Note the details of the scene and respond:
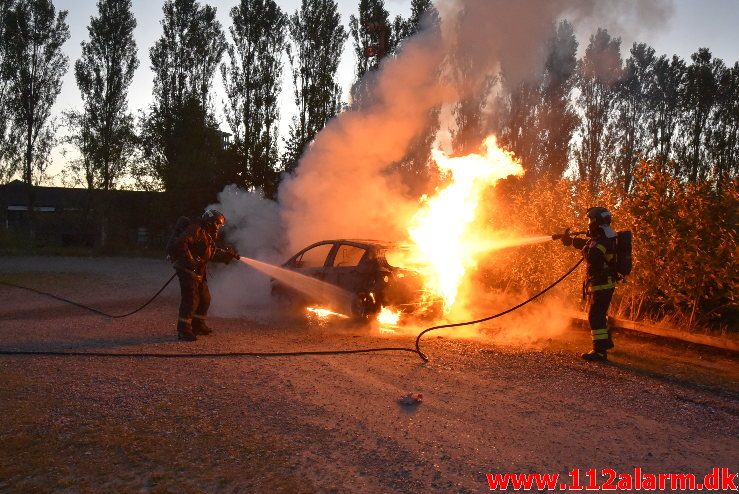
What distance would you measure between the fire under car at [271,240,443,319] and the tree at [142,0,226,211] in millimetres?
19895

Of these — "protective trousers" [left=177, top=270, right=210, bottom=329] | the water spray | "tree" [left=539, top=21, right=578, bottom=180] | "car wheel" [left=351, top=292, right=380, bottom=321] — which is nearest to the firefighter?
"protective trousers" [left=177, top=270, right=210, bottom=329]

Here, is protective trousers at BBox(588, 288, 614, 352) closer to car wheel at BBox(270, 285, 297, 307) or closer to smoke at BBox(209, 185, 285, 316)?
car wheel at BBox(270, 285, 297, 307)

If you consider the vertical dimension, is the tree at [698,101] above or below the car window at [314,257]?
above

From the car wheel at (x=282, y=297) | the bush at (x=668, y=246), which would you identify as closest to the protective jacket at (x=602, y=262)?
the bush at (x=668, y=246)

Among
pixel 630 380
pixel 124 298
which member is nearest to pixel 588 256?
pixel 630 380

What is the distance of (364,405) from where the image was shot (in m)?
5.20

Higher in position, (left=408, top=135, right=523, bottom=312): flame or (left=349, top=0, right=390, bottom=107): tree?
(left=349, top=0, right=390, bottom=107): tree

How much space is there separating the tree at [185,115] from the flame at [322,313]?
1878cm

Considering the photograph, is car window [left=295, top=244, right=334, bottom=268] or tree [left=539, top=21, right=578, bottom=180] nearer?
car window [left=295, top=244, right=334, bottom=268]

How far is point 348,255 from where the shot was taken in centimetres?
1037

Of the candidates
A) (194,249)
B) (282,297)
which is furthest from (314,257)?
(194,249)

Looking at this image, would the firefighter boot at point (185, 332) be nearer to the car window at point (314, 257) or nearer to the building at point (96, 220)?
the car window at point (314, 257)

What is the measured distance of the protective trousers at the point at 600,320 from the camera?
7.32 m

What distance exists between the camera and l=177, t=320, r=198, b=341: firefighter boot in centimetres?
817
